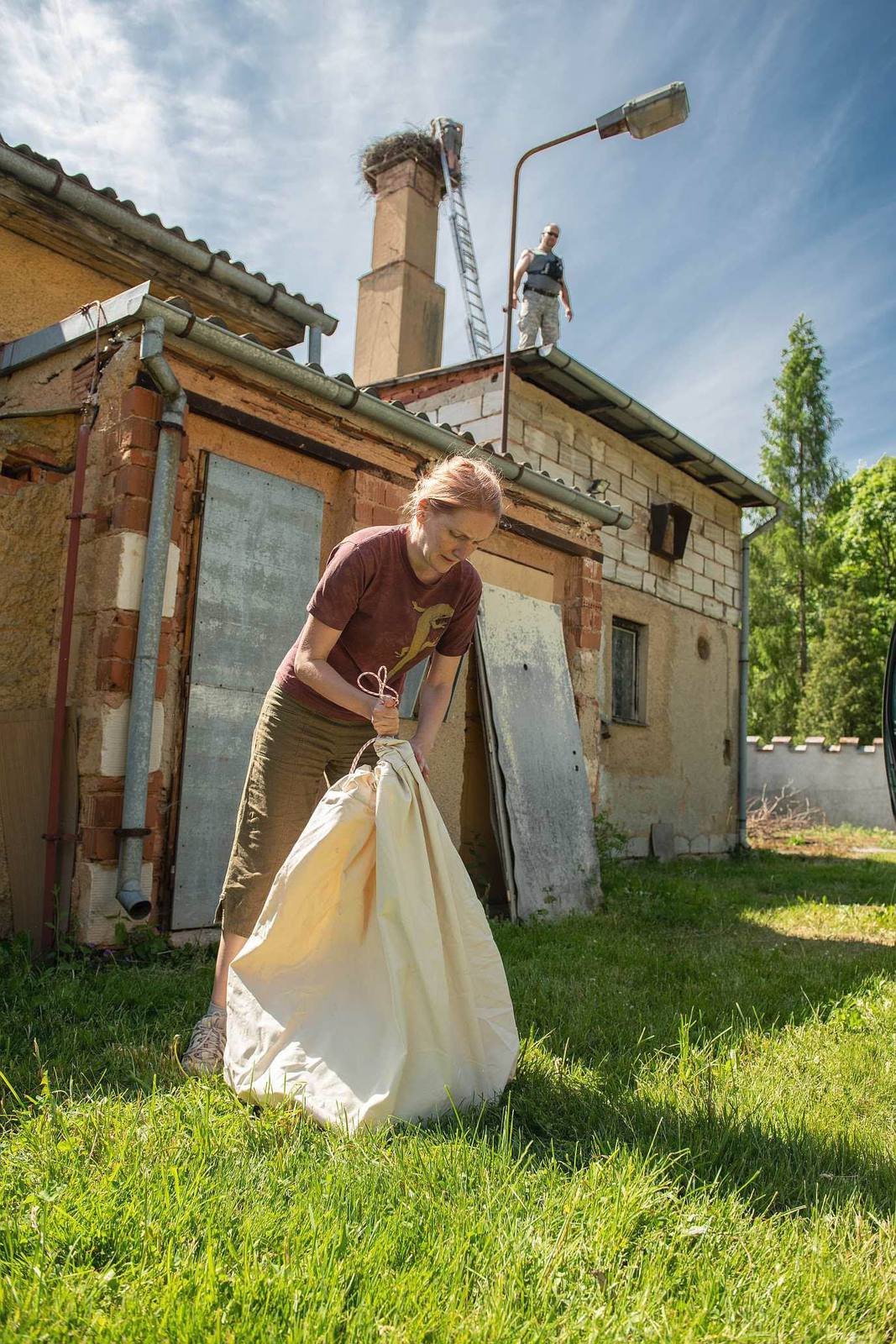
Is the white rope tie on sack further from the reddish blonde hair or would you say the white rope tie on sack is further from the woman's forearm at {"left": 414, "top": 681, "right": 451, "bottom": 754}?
the reddish blonde hair

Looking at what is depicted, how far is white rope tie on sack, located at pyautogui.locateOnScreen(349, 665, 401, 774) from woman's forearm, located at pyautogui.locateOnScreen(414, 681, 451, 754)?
15cm

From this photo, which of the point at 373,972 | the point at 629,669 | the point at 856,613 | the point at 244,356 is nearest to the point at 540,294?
the point at 629,669

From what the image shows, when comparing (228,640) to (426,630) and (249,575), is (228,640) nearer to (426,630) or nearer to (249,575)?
(249,575)

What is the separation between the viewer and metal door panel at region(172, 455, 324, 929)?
4453 mm

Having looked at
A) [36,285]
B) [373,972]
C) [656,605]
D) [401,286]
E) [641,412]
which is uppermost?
[401,286]

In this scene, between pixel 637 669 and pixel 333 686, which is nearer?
pixel 333 686

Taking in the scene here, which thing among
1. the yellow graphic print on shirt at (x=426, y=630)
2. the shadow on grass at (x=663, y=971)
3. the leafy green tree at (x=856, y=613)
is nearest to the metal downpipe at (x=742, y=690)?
the shadow on grass at (x=663, y=971)

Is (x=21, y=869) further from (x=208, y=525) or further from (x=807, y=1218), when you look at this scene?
(x=807, y=1218)

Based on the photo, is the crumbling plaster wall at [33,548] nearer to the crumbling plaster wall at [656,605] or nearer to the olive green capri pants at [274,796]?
the olive green capri pants at [274,796]

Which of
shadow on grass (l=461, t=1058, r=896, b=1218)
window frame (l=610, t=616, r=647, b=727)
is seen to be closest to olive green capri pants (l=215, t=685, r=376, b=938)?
shadow on grass (l=461, t=1058, r=896, b=1218)

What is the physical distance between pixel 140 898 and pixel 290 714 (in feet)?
5.28

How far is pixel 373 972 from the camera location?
2.45 meters

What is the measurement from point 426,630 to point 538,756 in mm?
3563

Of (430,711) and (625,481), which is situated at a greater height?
(625,481)
